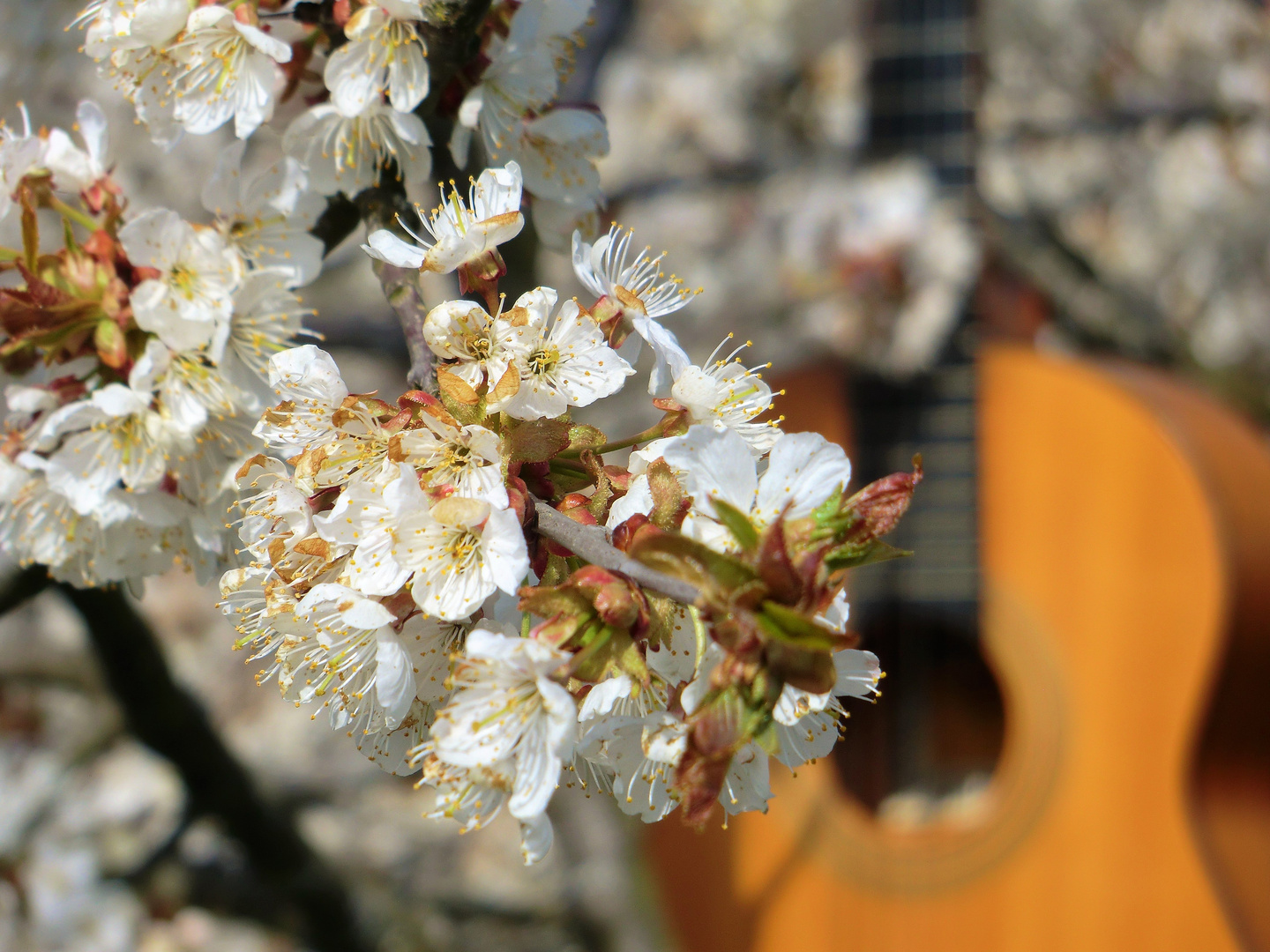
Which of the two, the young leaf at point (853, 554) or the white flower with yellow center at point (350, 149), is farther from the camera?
the white flower with yellow center at point (350, 149)

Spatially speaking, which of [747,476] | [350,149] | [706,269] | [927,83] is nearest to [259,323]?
[350,149]

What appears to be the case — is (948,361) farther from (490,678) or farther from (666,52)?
(666,52)

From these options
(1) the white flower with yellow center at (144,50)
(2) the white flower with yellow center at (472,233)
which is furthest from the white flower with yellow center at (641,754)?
(1) the white flower with yellow center at (144,50)

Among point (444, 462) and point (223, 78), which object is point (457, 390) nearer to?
point (444, 462)

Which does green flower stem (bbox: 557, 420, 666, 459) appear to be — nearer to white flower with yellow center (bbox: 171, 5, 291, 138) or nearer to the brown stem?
the brown stem

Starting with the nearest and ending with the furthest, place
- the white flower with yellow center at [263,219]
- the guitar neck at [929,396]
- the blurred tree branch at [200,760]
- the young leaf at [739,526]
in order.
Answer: the young leaf at [739,526] → the white flower with yellow center at [263,219] → the blurred tree branch at [200,760] → the guitar neck at [929,396]

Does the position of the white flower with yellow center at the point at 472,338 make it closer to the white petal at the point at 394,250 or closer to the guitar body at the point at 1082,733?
the white petal at the point at 394,250

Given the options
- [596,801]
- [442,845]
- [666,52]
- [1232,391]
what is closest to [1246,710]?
[596,801]

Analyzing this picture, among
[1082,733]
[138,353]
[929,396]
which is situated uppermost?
[138,353]

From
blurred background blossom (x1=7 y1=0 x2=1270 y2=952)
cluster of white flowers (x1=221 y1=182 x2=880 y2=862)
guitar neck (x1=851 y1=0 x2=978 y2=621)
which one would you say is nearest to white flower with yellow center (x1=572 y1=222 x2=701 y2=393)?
cluster of white flowers (x1=221 y1=182 x2=880 y2=862)
